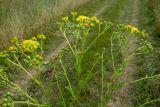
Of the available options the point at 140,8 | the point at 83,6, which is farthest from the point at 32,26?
the point at 140,8

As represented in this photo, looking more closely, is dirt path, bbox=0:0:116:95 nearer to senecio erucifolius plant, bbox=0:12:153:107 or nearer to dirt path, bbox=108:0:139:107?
senecio erucifolius plant, bbox=0:12:153:107

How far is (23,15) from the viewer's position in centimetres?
912

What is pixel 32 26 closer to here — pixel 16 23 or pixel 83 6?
pixel 16 23

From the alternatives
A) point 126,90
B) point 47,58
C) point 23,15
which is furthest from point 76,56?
point 23,15

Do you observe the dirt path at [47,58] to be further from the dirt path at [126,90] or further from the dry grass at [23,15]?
the dirt path at [126,90]

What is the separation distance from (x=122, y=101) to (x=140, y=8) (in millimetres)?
9302

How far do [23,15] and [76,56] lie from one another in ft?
16.6

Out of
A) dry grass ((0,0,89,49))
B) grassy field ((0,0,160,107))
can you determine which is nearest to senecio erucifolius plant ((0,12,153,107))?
grassy field ((0,0,160,107))

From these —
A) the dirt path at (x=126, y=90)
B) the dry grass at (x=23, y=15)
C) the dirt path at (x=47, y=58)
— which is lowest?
the dirt path at (x=126, y=90)

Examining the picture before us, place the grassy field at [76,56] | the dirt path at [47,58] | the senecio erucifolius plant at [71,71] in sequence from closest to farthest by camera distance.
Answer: the senecio erucifolius plant at [71,71] < the grassy field at [76,56] < the dirt path at [47,58]

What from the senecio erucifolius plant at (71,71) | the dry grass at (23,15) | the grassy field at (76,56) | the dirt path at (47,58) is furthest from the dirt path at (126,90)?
the dry grass at (23,15)

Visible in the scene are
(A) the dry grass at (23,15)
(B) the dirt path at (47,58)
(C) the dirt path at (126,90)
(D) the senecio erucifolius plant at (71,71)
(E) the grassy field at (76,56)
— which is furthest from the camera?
(A) the dry grass at (23,15)

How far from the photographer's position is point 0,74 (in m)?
3.64

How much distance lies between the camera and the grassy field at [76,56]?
4289 mm
